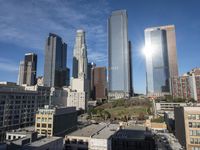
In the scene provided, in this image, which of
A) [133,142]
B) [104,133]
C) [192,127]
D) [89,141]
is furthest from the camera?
[104,133]

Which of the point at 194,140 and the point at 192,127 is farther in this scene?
the point at 192,127

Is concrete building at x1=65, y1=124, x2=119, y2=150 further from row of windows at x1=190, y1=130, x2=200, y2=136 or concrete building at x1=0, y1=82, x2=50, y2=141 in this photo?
concrete building at x1=0, y1=82, x2=50, y2=141

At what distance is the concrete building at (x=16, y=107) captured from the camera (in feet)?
394

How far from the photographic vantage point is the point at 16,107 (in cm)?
13150

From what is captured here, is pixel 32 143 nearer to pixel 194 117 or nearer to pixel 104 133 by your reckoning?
pixel 104 133

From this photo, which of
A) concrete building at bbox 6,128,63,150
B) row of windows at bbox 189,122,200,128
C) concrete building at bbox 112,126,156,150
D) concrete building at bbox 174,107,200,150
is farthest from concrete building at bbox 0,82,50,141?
row of windows at bbox 189,122,200,128

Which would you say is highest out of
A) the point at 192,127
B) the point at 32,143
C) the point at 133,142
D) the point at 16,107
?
the point at 16,107

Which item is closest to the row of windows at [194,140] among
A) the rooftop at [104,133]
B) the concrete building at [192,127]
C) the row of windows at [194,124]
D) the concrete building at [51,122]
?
the concrete building at [192,127]

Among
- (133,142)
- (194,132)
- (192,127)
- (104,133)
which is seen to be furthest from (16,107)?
(194,132)

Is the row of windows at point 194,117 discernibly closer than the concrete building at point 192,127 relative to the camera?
No

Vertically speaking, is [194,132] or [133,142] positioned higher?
[194,132]

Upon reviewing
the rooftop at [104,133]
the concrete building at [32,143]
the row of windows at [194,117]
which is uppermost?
the row of windows at [194,117]

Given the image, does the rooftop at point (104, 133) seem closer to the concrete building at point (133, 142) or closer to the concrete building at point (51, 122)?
the concrete building at point (133, 142)

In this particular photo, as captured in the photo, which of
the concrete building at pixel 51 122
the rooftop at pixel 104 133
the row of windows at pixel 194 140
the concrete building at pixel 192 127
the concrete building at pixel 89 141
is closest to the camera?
the row of windows at pixel 194 140
